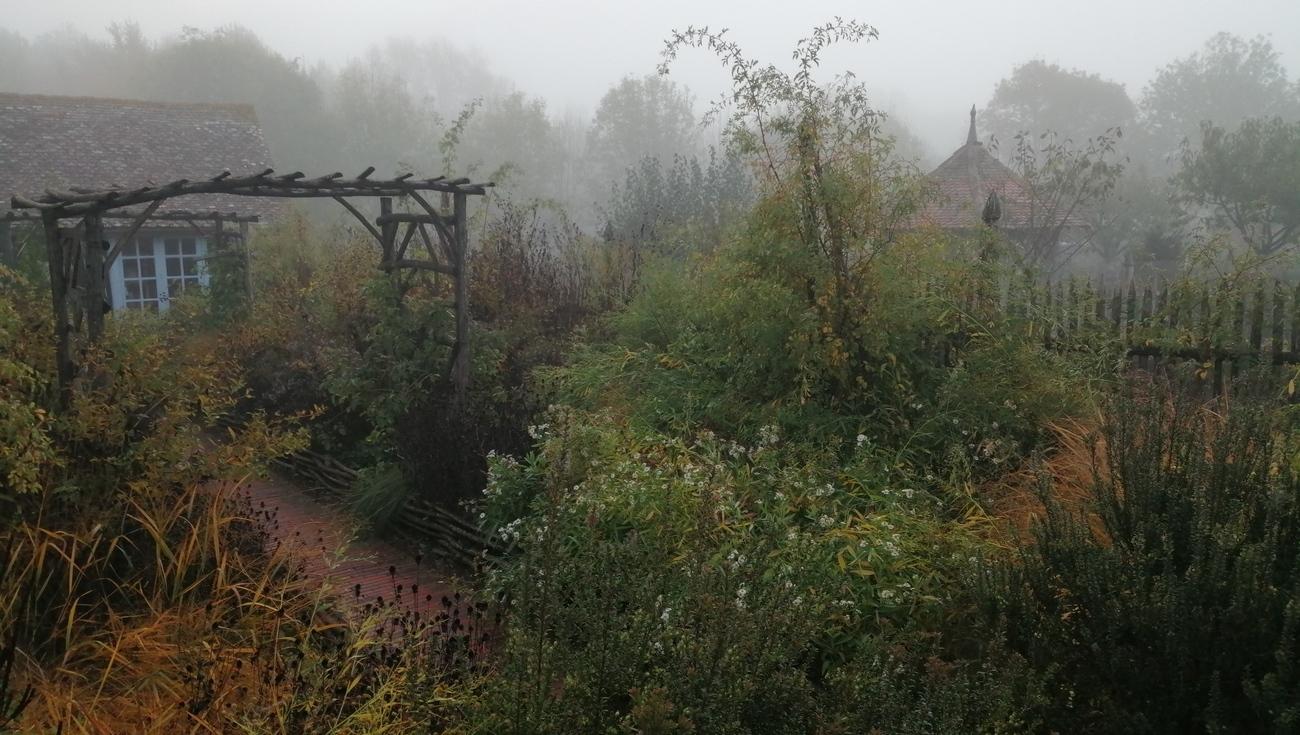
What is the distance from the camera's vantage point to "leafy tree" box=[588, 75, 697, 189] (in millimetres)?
54438

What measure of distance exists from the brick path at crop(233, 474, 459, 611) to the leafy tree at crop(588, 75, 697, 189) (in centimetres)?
4840

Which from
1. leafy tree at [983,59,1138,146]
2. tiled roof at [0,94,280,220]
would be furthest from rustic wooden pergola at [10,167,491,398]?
leafy tree at [983,59,1138,146]

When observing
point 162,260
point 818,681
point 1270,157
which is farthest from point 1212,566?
point 1270,157

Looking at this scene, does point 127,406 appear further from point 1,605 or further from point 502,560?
point 502,560

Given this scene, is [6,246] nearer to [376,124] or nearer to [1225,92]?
[376,124]

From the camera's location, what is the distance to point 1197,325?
6605 mm

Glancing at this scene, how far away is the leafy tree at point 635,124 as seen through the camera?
54438mm

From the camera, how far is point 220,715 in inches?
122

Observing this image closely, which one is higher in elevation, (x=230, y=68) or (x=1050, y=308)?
(x=230, y=68)

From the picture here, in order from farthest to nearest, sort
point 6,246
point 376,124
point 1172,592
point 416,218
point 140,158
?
1. point 376,124
2. point 140,158
3. point 6,246
4. point 416,218
5. point 1172,592

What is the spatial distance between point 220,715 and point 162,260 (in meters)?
16.5

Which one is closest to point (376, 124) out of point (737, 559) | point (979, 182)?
point (979, 182)

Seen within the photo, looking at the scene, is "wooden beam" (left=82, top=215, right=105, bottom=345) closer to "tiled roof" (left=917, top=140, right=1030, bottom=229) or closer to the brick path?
the brick path

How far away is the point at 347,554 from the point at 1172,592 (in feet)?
16.0
